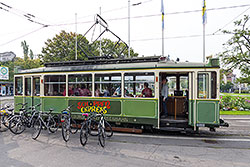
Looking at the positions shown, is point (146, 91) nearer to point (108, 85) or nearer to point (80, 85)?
point (108, 85)

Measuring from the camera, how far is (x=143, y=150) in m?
5.27

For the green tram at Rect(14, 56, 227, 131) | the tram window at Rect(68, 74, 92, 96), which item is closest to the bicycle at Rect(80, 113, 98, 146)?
the green tram at Rect(14, 56, 227, 131)

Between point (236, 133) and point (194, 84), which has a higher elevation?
point (194, 84)

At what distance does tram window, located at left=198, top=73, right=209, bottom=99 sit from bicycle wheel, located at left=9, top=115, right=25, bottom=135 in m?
7.13

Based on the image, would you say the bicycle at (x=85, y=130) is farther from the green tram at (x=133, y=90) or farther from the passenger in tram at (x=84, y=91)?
the passenger in tram at (x=84, y=91)

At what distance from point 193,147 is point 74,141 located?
3995 mm

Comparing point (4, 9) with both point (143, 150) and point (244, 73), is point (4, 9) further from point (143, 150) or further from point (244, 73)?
point (244, 73)

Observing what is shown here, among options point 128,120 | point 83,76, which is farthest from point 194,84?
point 83,76

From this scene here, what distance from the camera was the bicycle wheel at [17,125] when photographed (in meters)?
7.07

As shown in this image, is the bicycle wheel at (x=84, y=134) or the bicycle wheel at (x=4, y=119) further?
the bicycle wheel at (x=4, y=119)

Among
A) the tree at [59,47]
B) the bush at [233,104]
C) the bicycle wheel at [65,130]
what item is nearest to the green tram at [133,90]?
the bicycle wheel at [65,130]

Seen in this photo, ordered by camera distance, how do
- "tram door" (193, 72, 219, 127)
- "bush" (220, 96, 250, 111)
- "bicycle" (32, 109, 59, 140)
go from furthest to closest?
"bush" (220, 96, 250, 111), "bicycle" (32, 109, 59, 140), "tram door" (193, 72, 219, 127)

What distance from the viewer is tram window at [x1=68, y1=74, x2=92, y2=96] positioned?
24.8 ft

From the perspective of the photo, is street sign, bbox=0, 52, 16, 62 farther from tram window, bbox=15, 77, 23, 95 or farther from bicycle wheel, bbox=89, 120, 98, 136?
bicycle wheel, bbox=89, 120, 98, 136
